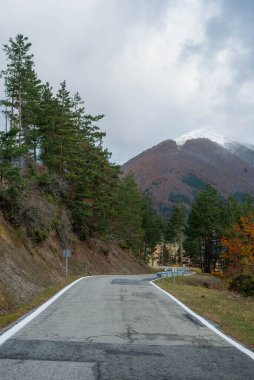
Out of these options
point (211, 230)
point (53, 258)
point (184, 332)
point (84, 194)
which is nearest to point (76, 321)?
point (184, 332)

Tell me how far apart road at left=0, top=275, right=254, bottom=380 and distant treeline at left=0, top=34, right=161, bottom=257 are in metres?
13.5

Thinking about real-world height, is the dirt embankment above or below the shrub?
above

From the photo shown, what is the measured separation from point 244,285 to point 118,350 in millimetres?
22469

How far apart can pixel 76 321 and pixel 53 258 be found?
2489 centimetres

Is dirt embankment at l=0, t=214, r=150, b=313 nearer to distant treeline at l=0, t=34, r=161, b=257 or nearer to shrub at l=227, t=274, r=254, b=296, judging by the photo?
distant treeline at l=0, t=34, r=161, b=257

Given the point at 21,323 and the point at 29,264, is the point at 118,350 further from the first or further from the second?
the point at 29,264

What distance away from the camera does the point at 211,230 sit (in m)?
76.6

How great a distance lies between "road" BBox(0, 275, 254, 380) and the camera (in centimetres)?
580

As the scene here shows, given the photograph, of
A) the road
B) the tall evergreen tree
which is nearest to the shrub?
the road

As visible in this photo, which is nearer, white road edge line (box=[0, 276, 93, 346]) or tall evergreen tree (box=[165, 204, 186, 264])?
white road edge line (box=[0, 276, 93, 346])

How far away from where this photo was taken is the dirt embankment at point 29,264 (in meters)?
15.9

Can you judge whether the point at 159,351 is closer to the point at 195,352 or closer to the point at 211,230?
the point at 195,352

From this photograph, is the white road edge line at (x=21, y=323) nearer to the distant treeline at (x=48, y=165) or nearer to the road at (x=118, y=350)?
the road at (x=118, y=350)

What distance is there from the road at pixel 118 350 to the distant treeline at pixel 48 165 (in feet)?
44.1
